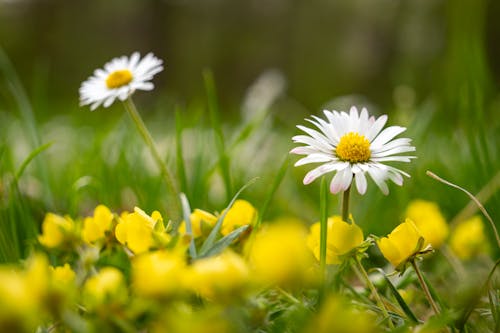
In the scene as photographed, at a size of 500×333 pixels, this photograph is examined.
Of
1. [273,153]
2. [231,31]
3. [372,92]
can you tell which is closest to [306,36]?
[231,31]

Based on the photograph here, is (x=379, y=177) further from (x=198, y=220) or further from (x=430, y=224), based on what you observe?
(x=430, y=224)

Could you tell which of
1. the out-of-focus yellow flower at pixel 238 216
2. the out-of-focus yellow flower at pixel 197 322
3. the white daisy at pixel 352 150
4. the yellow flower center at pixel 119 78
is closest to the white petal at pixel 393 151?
the white daisy at pixel 352 150

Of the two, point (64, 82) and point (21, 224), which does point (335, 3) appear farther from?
point (21, 224)

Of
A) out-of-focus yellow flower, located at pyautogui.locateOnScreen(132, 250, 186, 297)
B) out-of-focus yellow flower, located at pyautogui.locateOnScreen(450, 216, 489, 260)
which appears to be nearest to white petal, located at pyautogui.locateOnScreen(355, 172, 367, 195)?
out-of-focus yellow flower, located at pyautogui.locateOnScreen(132, 250, 186, 297)

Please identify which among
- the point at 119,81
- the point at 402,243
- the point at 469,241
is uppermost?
the point at 119,81

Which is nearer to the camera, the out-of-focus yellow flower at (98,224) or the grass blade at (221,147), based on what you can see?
the out-of-focus yellow flower at (98,224)

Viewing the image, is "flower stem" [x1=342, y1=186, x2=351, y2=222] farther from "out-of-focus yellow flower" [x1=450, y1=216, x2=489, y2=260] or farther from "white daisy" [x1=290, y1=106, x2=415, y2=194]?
"out-of-focus yellow flower" [x1=450, y1=216, x2=489, y2=260]

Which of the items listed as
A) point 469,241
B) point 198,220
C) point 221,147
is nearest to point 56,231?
point 198,220

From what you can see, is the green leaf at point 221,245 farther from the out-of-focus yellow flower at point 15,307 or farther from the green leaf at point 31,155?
the green leaf at point 31,155

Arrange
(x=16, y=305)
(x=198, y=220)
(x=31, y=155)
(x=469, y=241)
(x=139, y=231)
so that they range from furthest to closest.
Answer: (x=469, y=241) → (x=31, y=155) → (x=198, y=220) → (x=139, y=231) → (x=16, y=305)
